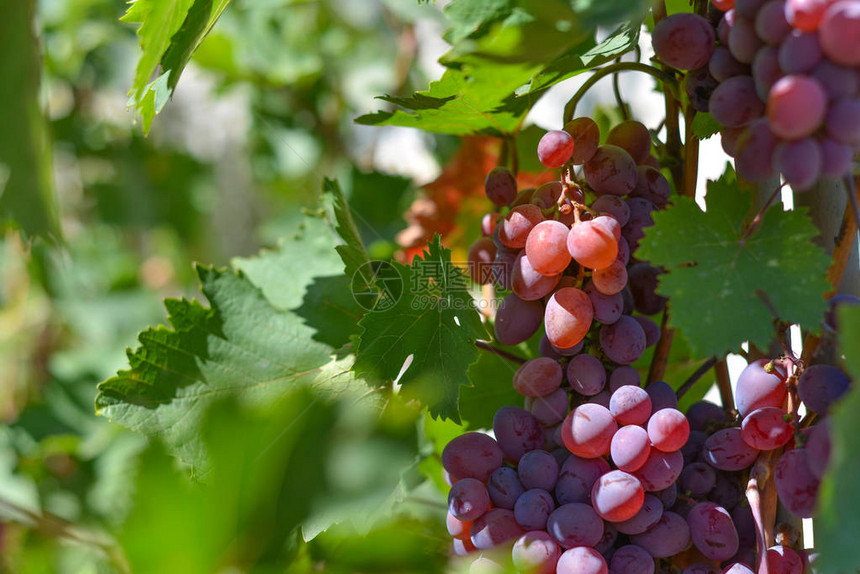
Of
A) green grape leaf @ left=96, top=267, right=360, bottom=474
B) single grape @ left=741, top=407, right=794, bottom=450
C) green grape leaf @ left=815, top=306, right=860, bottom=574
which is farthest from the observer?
green grape leaf @ left=96, top=267, right=360, bottom=474

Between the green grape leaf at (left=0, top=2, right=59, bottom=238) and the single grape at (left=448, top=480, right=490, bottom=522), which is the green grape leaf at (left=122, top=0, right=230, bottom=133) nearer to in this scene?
the green grape leaf at (left=0, top=2, right=59, bottom=238)

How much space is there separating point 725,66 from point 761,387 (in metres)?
0.14

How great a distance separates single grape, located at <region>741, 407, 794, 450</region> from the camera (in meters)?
0.31

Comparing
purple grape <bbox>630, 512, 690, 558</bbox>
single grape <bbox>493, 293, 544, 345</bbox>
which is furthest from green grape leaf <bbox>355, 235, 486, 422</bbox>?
purple grape <bbox>630, 512, 690, 558</bbox>

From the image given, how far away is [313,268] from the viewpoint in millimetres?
538

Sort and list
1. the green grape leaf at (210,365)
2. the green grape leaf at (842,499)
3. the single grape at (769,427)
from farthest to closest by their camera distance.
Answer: the green grape leaf at (210,365) → the single grape at (769,427) → the green grape leaf at (842,499)

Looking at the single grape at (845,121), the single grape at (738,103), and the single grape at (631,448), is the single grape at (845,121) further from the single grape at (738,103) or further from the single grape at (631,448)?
the single grape at (631,448)

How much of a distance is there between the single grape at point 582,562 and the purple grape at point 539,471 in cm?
4

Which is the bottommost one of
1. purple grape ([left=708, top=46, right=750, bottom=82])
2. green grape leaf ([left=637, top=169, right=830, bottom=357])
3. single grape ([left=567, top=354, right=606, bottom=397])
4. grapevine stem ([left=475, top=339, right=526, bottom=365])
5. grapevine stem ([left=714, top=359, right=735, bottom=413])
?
grapevine stem ([left=714, top=359, right=735, bottom=413])

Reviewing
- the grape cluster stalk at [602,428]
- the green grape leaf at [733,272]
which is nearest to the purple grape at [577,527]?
the grape cluster stalk at [602,428]

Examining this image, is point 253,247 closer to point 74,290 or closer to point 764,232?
point 74,290

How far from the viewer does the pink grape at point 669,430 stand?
0.33 m

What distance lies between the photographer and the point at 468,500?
35 centimetres

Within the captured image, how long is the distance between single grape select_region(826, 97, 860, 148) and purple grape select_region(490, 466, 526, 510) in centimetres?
21
